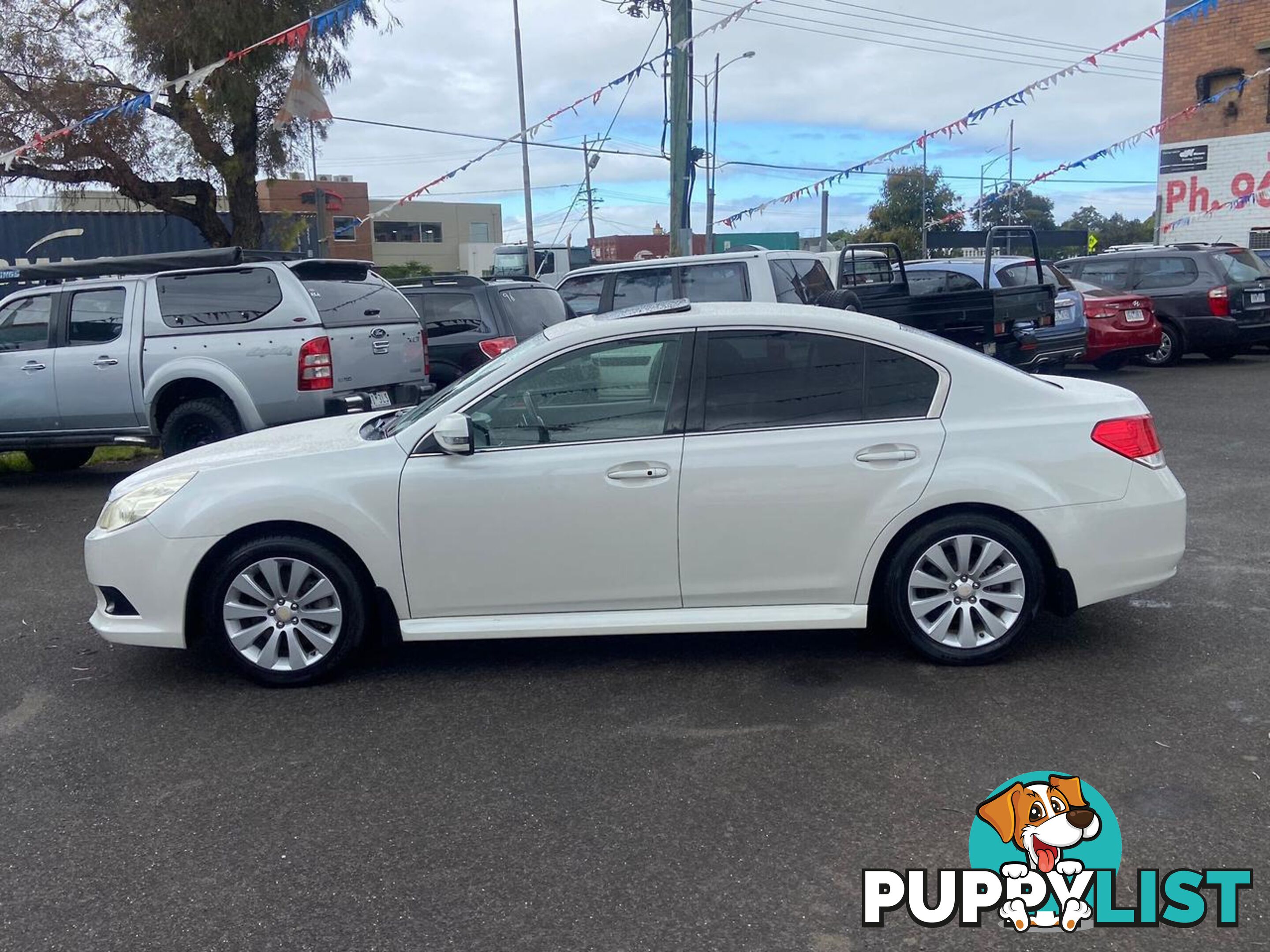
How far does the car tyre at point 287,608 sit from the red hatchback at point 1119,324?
523 inches

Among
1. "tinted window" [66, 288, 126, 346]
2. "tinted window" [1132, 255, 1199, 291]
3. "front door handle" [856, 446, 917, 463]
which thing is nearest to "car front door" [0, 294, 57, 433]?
"tinted window" [66, 288, 126, 346]

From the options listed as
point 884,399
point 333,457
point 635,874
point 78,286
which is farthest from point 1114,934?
point 78,286

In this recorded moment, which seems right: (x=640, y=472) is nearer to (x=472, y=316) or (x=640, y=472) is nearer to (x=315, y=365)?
(x=315, y=365)

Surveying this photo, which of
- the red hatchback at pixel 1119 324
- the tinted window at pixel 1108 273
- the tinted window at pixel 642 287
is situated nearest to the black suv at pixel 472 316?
the tinted window at pixel 642 287

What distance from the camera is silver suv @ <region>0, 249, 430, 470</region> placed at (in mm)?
9398

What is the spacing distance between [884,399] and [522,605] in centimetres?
182

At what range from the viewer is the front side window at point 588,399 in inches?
201

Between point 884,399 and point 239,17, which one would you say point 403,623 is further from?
point 239,17

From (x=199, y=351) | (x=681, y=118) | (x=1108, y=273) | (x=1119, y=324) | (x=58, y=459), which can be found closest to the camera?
(x=199, y=351)

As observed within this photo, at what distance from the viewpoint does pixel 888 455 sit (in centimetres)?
503

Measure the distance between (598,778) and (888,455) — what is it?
1881 millimetres

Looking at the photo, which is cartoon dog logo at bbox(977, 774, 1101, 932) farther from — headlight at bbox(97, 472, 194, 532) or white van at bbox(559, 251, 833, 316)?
white van at bbox(559, 251, 833, 316)

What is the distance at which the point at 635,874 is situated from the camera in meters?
3.52

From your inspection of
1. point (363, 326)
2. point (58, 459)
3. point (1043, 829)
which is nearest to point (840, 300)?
point (363, 326)
